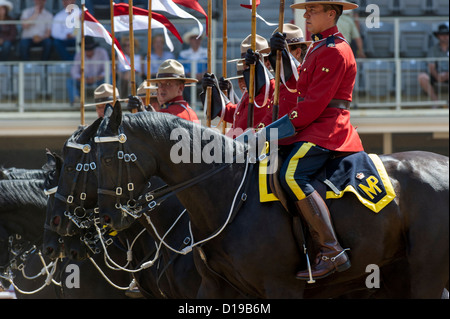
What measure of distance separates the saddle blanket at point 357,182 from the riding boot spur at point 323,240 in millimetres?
178

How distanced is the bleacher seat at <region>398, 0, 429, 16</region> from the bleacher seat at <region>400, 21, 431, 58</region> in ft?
1.95

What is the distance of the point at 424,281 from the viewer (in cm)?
534

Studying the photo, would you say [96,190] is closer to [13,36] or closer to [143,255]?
[143,255]

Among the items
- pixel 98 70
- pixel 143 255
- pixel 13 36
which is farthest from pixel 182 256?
pixel 13 36

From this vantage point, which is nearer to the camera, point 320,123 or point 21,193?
point 320,123

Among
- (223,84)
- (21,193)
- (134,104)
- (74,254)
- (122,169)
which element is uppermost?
(223,84)

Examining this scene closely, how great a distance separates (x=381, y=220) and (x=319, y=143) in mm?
629

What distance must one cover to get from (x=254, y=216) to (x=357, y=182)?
0.69m

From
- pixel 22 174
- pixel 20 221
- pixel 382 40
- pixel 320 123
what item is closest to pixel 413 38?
pixel 382 40

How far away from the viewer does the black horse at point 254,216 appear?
529 cm

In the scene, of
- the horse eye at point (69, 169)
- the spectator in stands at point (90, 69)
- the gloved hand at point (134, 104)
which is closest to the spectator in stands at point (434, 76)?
the spectator in stands at point (90, 69)

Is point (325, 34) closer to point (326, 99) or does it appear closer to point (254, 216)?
point (326, 99)

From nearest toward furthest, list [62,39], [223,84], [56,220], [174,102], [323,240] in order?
[323,240] → [56,220] → [223,84] → [174,102] → [62,39]

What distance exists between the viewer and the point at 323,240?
5.22m
